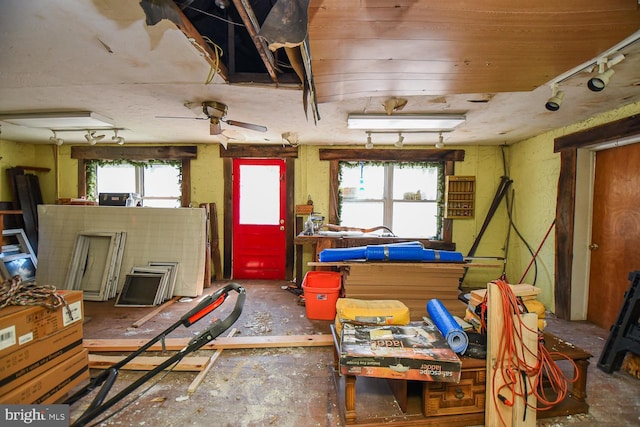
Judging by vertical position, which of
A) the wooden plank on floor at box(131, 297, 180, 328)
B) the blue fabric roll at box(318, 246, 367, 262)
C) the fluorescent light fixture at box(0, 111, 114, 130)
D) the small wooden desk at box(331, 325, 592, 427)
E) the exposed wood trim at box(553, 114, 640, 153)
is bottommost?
the wooden plank on floor at box(131, 297, 180, 328)

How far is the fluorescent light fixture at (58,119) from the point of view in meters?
3.08

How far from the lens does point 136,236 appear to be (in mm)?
4133

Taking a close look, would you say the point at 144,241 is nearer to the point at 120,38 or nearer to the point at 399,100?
the point at 120,38

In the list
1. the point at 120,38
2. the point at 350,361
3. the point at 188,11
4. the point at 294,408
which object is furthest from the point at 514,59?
the point at 294,408

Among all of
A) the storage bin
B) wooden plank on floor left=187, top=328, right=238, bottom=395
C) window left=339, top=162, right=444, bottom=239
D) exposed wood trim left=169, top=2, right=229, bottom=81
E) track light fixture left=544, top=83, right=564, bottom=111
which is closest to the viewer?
A: exposed wood trim left=169, top=2, right=229, bottom=81

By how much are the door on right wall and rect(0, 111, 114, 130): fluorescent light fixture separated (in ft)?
18.6

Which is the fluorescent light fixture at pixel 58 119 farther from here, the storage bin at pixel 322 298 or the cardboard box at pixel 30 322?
the storage bin at pixel 322 298

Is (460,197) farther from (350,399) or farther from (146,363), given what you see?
(146,363)

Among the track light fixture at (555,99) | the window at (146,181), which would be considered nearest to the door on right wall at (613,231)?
the track light fixture at (555,99)

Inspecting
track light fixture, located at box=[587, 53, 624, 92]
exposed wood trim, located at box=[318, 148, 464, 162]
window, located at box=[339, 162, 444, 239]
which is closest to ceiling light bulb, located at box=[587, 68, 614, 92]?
track light fixture, located at box=[587, 53, 624, 92]

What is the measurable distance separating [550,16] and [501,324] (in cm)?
161

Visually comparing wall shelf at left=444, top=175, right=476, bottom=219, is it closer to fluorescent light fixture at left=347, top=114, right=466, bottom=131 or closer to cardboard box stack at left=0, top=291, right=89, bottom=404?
fluorescent light fixture at left=347, top=114, right=466, bottom=131

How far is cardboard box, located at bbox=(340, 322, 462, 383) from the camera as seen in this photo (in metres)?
1.60

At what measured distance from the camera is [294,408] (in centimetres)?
188
